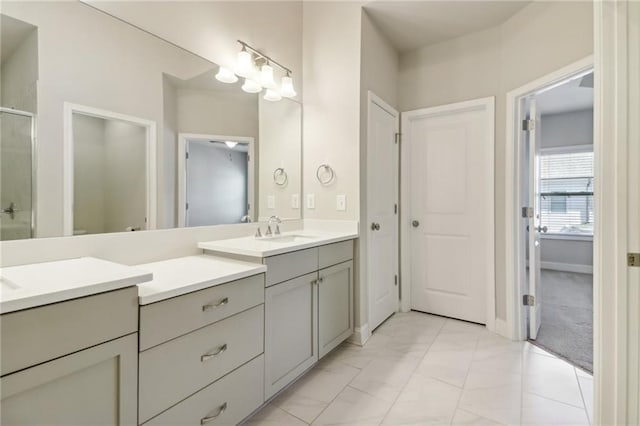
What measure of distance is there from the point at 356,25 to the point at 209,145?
1515 millimetres

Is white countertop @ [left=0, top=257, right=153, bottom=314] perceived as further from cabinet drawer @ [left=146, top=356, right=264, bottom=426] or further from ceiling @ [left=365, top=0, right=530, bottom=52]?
ceiling @ [left=365, top=0, right=530, bottom=52]

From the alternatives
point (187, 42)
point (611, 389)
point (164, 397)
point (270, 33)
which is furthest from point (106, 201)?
point (611, 389)

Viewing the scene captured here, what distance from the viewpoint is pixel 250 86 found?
2145 mm

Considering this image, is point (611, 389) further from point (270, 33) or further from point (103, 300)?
point (270, 33)

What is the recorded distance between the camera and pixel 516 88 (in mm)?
2373

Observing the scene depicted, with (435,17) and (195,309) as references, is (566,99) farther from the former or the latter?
(195,309)

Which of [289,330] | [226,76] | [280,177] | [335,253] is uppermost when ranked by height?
[226,76]

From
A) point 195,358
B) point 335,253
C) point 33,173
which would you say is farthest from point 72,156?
point 335,253

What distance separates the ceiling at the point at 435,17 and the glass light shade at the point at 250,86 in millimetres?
1089

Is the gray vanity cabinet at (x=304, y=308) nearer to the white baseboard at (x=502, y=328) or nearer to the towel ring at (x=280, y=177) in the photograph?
the towel ring at (x=280, y=177)

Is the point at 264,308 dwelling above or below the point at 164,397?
above

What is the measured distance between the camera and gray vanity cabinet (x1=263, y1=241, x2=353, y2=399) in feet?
5.13

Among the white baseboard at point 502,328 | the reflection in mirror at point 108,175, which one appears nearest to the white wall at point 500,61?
the white baseboard at point 502,328

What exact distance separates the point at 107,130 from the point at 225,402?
1371mm
